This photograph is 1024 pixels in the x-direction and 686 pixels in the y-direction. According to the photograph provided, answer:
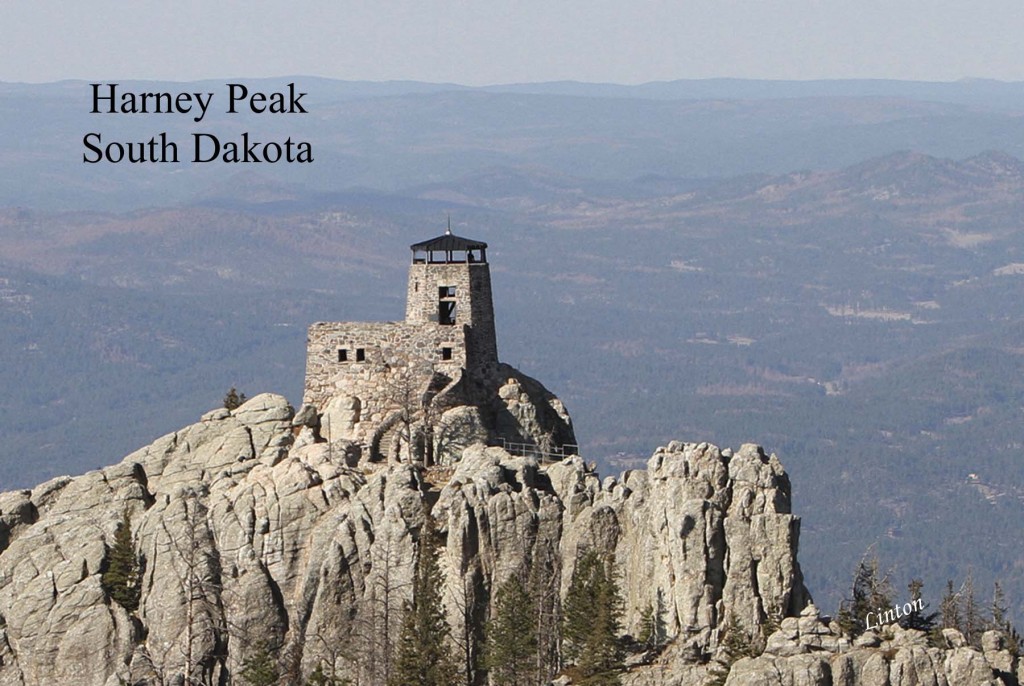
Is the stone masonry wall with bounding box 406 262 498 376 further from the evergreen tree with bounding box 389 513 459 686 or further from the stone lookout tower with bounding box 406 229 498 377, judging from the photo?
the evergreen tree with bounding box 389 513 459 686

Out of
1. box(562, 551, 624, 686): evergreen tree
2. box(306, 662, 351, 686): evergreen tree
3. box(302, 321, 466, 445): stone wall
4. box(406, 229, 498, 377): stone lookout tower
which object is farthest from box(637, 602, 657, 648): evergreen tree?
box(406, 229, 498, 377): stone lookout tower

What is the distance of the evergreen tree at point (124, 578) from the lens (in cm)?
9506

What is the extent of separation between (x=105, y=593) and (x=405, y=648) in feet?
48.7

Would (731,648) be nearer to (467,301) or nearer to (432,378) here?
(432,378)

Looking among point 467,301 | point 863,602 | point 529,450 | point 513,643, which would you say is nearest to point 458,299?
point 467,301

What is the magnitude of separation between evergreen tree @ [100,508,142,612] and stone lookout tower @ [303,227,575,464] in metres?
12.5

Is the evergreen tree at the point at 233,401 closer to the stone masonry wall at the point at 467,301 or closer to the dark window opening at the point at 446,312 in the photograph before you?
the stone masonry wall at the point at 467,301

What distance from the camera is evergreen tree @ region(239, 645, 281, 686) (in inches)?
3487

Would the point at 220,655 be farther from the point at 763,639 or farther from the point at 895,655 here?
the point at 895,655

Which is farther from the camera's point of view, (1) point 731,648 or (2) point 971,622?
(2) point 971,622

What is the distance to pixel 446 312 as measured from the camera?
110 metres

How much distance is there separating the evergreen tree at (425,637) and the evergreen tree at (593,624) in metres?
4.88

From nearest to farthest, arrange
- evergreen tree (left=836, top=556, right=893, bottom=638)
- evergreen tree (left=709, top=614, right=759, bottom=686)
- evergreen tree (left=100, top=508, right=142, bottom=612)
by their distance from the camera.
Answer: evergreen tree (left=709, top=614, right=759, bottom=686) → evergreen tree (left=836, top=556, right=893, bottom=638) → evergreen tree (left=100, top=508, right=142, bottom=612)

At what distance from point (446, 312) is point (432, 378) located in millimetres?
4723
